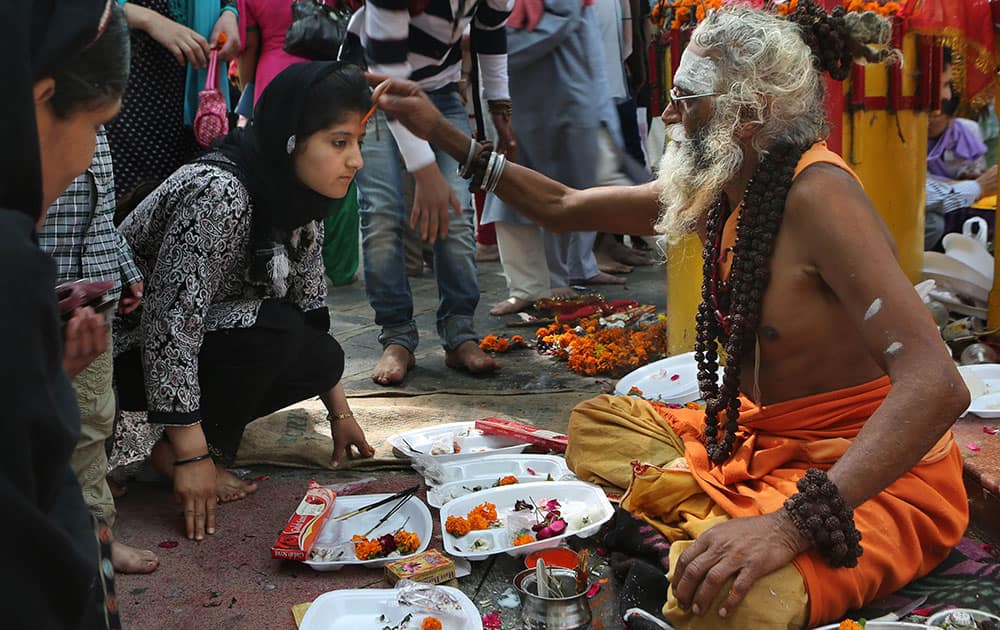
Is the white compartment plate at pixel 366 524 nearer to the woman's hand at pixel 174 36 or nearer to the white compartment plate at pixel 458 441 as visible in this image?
the white compartment plate at pixel 458 441

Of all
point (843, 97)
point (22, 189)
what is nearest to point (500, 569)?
point (22, 189)

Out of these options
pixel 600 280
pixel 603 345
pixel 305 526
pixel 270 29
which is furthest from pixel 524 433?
pixel 600 280

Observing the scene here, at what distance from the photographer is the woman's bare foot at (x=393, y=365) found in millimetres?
5000

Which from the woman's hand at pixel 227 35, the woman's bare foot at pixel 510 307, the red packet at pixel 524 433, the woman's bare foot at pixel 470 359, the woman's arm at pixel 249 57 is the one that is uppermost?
the woman's hand at pixel 227 35

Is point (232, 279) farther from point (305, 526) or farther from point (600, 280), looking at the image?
point (600, 280)

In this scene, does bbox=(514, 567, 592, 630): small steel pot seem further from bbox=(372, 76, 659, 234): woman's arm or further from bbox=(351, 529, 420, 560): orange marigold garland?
bbox=(372, 76, 659, 234): woman's arm

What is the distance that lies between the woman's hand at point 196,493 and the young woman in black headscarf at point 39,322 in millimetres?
1680

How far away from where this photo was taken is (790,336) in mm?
2699

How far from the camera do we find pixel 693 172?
9.39 feet

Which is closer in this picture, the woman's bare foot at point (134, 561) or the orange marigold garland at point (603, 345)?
the woman's bare foot at point (134, 561)

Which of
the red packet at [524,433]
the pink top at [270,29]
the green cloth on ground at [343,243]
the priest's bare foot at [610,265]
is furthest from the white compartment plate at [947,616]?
the green cloth on ground at [343,243]

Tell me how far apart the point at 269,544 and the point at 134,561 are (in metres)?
0.41

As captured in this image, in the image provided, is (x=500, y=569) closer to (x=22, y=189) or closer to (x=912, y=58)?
(x=22, y=189)

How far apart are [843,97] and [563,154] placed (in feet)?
6.35
